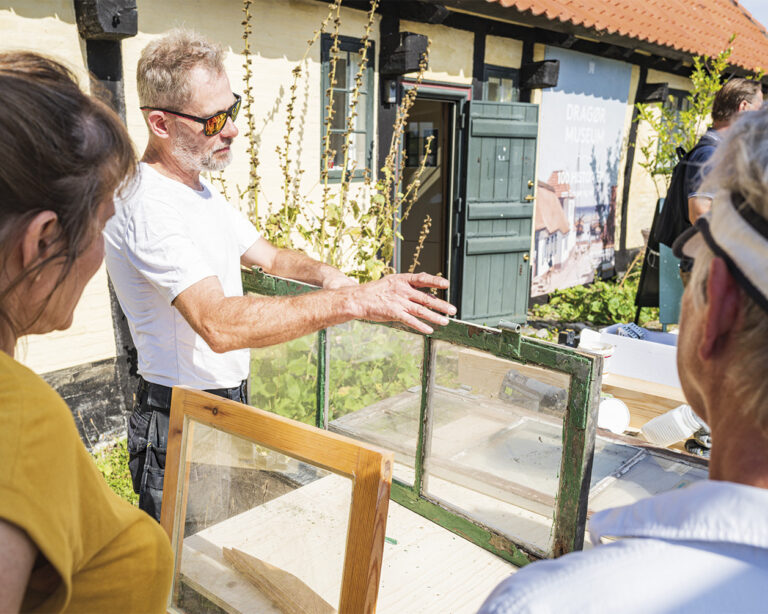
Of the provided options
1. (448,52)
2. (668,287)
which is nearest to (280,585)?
(668,287)

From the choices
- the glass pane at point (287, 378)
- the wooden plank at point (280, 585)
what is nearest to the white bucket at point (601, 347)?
the glass pane at point (287, 378)

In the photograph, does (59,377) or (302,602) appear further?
(59,377)

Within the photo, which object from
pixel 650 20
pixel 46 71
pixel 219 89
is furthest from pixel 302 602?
pixel 650 20

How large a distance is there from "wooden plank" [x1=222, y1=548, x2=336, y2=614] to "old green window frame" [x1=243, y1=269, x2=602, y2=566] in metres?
0.56

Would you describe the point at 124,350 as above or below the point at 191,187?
below

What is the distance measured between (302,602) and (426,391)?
694 millimetres

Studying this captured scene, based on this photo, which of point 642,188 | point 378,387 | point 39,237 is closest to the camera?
point 39,237

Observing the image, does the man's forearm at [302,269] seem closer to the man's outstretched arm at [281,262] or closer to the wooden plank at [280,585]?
the man's outstretched arm at [281,262]

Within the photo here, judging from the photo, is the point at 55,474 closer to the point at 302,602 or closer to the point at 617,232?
the point at 302,602

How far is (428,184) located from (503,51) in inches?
77.0

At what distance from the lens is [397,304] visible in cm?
165

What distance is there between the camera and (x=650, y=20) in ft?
26.4

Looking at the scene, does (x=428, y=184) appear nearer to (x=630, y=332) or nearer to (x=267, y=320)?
(x=630, y=332)

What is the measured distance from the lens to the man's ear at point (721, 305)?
68cm
